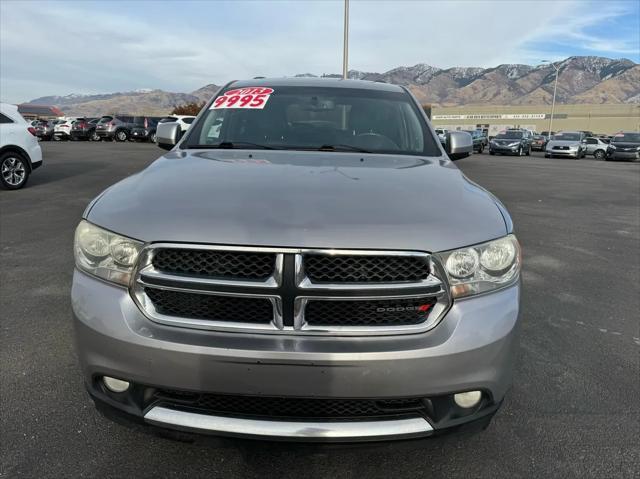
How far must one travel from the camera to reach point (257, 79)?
409 cm

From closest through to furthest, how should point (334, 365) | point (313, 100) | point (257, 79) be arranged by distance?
point (334, 365) → point (313, 100) → point (257, 79)

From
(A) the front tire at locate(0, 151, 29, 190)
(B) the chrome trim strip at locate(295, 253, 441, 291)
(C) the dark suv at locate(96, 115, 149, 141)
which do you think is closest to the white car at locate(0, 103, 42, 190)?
(A) the front tire at locate(0, 151, 29, 190)

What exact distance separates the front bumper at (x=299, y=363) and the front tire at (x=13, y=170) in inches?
413

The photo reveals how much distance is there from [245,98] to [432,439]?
2.68 meters

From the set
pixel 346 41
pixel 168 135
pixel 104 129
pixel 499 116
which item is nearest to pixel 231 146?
pixel 168 135

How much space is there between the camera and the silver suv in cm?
178

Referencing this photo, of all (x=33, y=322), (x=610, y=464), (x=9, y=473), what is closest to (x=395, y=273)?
(x=610, y=464)

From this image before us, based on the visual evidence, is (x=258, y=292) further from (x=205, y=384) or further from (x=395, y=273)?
(x=395, y=273)

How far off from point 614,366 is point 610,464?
118 cm

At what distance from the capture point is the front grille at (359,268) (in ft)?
5.98

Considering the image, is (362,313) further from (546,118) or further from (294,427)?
(546,118)

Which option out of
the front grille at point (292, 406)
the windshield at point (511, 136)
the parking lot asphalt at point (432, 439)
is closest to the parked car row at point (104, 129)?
the windshield at point (511, 136)

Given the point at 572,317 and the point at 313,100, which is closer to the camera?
the point at 313,100

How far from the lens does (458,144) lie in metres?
3.67
